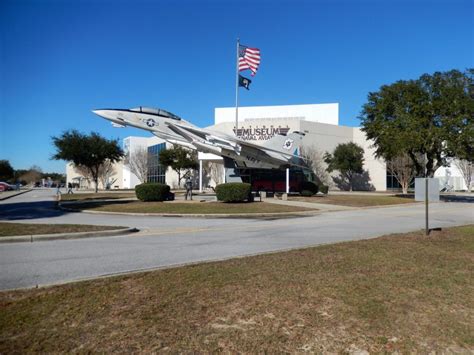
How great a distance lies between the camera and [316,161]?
167 feet

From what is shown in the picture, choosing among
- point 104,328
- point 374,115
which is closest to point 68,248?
point 104,328

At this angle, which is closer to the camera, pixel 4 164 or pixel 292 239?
pixel 292 239

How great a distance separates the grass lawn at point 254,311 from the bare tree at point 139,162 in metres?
59.7

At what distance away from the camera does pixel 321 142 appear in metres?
51.8

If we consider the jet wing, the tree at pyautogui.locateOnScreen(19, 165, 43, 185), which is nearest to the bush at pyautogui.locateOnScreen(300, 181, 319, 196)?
the jet wing

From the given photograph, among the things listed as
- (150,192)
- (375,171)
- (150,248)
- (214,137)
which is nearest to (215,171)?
(375,171)

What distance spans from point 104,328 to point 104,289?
55.5 inches

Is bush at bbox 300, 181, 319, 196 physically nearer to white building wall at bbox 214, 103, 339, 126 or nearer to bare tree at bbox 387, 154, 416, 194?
bare tree at bbox 387, 154, 416, 194

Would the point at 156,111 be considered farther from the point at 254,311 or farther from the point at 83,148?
the point at 254,311

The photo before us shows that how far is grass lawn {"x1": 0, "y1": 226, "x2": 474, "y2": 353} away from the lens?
3.62 meters

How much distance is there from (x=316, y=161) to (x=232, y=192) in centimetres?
3023

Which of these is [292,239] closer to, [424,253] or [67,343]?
[424,253]

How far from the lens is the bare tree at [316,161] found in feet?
165

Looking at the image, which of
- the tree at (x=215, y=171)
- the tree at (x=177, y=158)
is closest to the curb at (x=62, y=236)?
the tree at (x=177, y=158)
